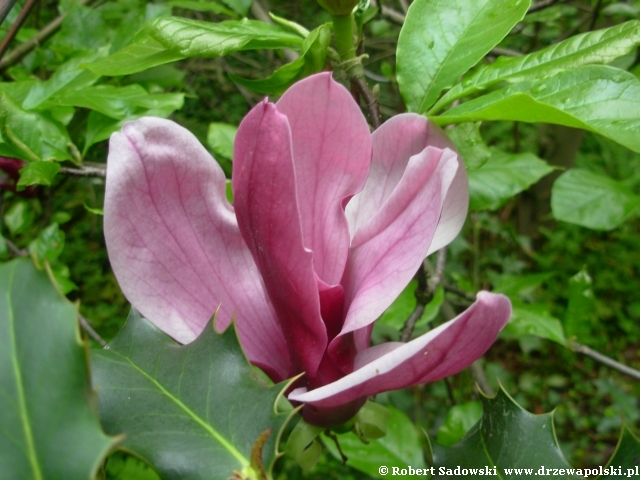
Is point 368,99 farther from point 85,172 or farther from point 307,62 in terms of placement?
point 85,172

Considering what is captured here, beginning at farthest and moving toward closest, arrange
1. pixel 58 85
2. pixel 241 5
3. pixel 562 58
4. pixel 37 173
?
pixel 241 5
pixel 58 85
pixel 37 173
pixel 562 58

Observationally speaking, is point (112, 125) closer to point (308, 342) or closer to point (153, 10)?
point (153, 10)

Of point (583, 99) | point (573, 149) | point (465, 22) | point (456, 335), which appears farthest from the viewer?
point (573, 149)

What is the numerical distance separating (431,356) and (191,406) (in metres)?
0.17

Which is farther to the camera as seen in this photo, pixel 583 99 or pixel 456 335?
pixel 583 99

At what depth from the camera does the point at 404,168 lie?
0.46 metres

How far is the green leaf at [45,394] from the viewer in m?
0.27

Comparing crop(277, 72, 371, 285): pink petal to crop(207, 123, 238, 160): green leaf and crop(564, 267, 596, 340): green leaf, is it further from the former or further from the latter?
crop(564, 267, 596, 340): green leaf

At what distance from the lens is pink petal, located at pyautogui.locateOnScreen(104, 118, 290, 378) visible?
384mm

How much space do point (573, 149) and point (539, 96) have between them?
1835 mm

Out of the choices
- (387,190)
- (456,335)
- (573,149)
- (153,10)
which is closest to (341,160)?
(387,190)

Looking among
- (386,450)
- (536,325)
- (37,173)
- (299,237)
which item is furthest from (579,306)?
(37,173)

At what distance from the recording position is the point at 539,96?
18.1 inches

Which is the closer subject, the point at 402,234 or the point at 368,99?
the point at 402,234
